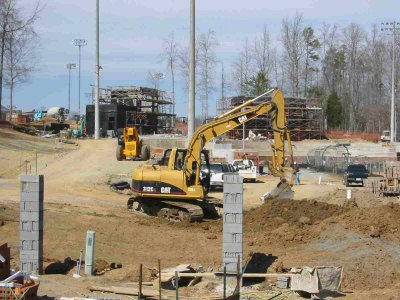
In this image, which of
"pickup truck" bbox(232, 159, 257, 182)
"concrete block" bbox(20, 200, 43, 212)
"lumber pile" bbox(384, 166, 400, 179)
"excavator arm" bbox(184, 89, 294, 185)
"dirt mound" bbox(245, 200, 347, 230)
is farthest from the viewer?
"pickup truck" bbox(232, 159, 257, 182)

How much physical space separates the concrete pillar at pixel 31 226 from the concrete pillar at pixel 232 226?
422 centimetres

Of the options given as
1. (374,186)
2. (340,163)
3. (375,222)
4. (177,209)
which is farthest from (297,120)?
(375,222)

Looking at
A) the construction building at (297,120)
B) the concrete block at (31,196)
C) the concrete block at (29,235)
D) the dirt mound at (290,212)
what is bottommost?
the dirt mound at (290,212)

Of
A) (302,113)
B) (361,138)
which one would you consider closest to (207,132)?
(302,113)

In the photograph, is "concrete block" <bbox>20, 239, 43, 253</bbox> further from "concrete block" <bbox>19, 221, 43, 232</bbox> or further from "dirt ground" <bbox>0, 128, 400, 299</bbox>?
"dirt ground" <bbox>0, 128, 400, 299</bbox>

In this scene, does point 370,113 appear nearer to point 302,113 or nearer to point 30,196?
point 302,113

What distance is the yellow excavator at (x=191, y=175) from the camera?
81.9 feet

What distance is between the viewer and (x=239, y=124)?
26.0 metres

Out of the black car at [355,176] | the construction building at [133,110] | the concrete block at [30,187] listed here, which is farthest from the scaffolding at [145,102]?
the concrete block at [30,187]

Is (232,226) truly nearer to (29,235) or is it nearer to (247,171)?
(29,235)

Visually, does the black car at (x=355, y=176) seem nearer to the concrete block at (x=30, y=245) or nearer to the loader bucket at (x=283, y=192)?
the loader bucket at (x=283, y=192)

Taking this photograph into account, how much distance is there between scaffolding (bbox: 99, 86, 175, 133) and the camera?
3105 inches

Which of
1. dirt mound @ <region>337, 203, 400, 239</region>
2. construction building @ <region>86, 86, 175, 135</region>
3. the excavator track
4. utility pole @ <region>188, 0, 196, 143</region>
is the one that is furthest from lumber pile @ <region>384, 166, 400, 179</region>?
construction building @ <region>86, 86, 175, 135</region>

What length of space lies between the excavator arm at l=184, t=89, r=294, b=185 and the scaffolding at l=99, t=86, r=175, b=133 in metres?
50.5
